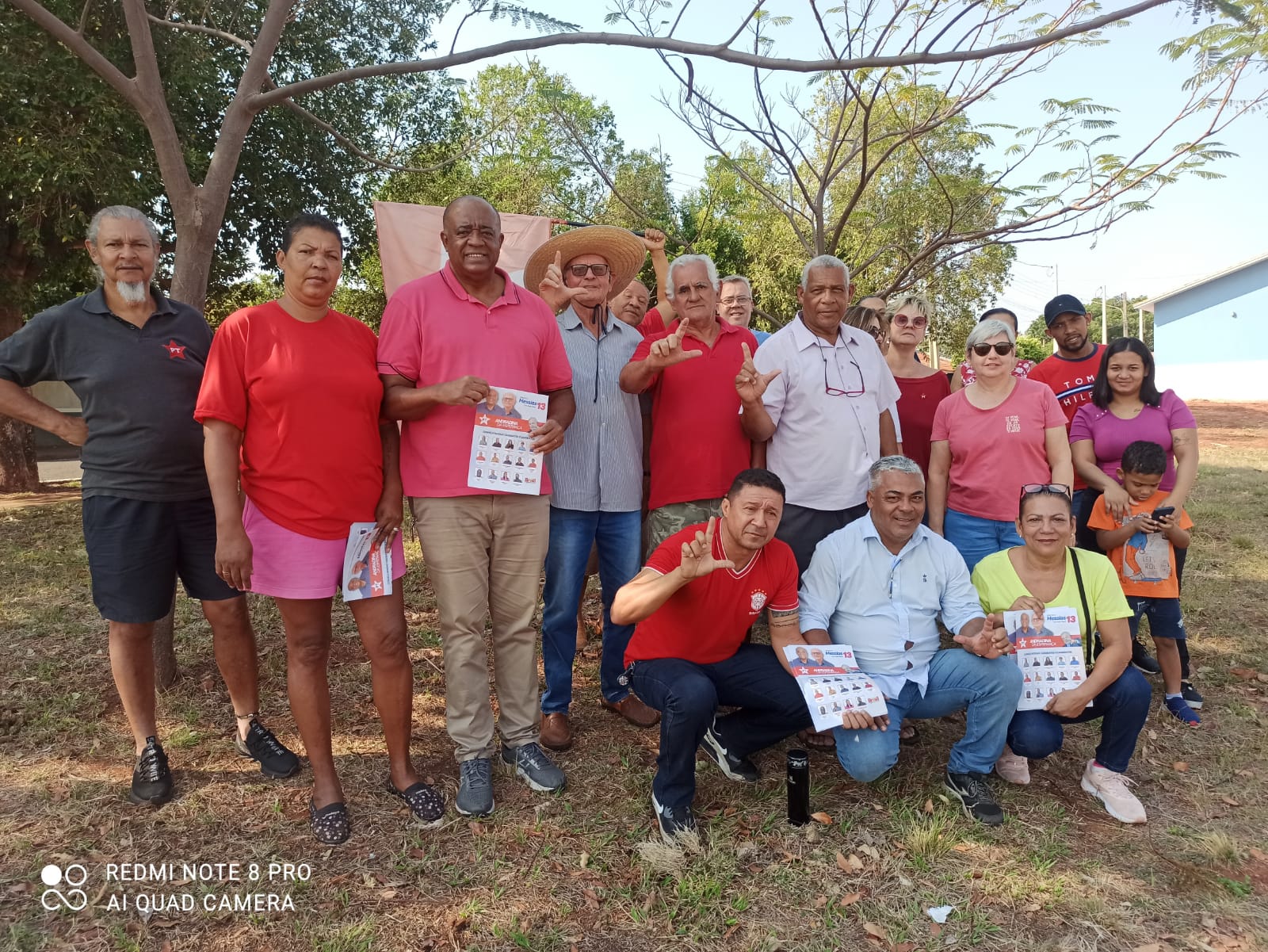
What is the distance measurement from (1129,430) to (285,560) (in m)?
4.55

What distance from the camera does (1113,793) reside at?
3.61 meters

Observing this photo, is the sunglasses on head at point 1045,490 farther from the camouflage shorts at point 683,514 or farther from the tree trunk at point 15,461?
the tree trunk at point 15,461

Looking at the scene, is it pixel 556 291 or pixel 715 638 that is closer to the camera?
pixel 715 638

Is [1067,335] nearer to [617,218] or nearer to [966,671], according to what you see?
[966,671]

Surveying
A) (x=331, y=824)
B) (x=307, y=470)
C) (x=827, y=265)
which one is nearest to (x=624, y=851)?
(x=331, y=824)

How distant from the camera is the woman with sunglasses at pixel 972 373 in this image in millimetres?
4777

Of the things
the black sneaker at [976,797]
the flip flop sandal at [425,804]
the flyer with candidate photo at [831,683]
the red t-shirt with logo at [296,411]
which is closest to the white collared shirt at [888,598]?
the flyer with candidate photo at [831,683]

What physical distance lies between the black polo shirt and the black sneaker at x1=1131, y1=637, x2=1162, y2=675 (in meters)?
5.62

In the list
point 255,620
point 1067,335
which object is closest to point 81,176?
point 255,620

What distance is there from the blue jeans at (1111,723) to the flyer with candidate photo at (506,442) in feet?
8.05

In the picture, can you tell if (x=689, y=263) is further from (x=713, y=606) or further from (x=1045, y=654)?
(x=1045, y=654)

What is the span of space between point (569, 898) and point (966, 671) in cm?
194

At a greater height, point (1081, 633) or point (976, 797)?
point (1081, 633)

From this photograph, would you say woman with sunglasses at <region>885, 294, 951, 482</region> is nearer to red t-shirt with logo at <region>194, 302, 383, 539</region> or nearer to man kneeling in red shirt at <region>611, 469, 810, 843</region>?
man kneeling in red shirt at <region>611, 469, 810, 843</region>
